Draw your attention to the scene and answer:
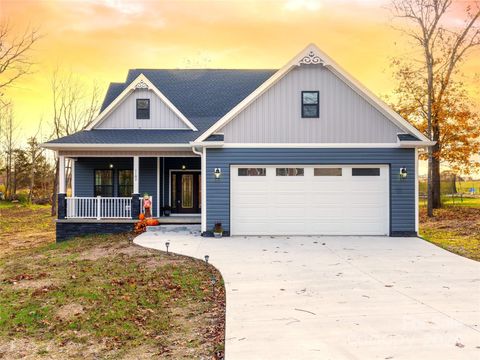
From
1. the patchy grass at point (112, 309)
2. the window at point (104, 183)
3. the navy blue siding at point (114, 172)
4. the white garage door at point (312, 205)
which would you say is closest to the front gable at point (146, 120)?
the navy blue siding at point (114, 172)

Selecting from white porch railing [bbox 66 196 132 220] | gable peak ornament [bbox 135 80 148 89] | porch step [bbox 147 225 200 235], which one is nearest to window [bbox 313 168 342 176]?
porch step [bbox 147 225 200 235]

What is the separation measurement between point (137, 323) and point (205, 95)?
14977 millimetres

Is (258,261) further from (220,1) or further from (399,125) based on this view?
(220,1)

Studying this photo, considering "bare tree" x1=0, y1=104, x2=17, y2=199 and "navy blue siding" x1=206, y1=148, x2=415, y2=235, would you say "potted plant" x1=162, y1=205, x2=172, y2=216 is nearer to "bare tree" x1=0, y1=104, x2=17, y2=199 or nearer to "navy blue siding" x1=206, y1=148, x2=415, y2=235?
"navy blue siding" x1=206, y1=148, x2=415, y2=235

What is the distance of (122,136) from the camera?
16047mm

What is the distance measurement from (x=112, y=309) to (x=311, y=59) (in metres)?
10.2

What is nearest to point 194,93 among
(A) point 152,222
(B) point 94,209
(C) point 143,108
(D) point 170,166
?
(C) point 143,108

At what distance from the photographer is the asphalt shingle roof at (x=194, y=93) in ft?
53.8

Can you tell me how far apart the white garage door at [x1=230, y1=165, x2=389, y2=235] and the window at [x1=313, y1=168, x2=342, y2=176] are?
0.11 ft

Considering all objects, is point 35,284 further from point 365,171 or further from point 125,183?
point 365,171

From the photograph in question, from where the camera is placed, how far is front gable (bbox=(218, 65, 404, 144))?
1340cm

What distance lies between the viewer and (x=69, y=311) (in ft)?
20.8

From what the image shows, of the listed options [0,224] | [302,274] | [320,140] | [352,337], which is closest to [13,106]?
[0,224]

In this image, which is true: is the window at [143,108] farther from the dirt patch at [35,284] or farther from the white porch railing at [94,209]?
the dirt patch at [35,284]
